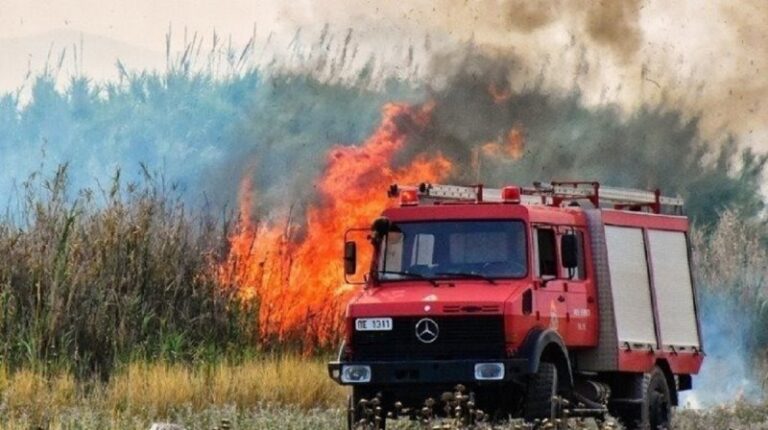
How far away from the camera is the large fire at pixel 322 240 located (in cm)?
2859

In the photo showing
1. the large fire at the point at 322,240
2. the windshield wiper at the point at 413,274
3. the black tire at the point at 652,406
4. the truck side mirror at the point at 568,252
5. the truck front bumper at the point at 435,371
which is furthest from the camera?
the large fire at the point at 322,240

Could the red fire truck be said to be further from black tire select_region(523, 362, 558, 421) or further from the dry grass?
the dry grass

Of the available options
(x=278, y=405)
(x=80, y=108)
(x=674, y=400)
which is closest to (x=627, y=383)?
(x=674, y=400)

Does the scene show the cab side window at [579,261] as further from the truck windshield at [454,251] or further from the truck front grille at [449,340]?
the truck front grille at [449,340]

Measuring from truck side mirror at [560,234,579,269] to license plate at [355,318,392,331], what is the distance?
82.2 inches

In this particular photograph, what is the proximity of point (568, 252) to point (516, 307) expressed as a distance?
1.31 meters

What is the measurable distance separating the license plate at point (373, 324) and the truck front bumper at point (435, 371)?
36cm

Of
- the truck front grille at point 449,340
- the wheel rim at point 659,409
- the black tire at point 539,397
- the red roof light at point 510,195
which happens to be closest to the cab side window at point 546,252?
the red roof light at point 510,195

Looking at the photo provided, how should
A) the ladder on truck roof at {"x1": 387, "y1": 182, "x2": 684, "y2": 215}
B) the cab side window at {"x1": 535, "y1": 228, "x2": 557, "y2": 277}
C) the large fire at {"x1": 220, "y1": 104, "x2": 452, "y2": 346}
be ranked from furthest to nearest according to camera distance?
the large fire at {"x1": 220, "y1": 104, "x2": 452, "y2": 346}
the ladder on truck roof at {"x1": 387, "y1": 182, "x2": 684, "y2": 215}
the cab side window at {"x1": 535, "y1": 228, "x2": 557, "y2": 277}

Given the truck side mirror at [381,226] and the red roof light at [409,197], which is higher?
the red roof light at [409,197]

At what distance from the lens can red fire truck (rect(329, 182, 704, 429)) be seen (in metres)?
21.7

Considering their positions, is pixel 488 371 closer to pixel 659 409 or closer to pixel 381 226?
pixel 381 226

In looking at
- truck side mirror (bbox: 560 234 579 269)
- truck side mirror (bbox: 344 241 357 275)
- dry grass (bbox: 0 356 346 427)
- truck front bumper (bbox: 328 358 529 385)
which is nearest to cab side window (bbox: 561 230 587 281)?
truck side mirror (bbox: 560 234 579 269)

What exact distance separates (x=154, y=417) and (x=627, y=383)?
17.4 feet
